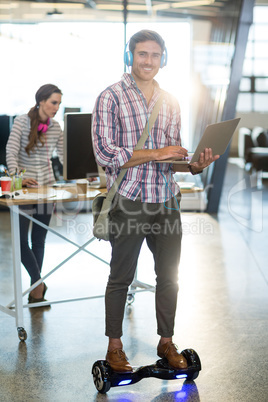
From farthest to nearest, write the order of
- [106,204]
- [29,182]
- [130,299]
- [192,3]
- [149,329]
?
1. [192,3]
2. [130,299]
3. [29,182]
4. [149,329]
5. [106,204]

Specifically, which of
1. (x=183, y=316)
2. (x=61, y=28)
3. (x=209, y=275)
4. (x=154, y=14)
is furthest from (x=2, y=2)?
(x=183, y=316)

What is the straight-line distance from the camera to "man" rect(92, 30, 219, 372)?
8.71 ft

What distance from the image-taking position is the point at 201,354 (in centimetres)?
332

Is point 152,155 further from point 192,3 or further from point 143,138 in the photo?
point 192,3

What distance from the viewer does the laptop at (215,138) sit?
8.50ft

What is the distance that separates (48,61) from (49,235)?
2372 millimetres

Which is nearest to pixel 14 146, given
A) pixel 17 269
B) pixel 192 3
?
pixel 17 269

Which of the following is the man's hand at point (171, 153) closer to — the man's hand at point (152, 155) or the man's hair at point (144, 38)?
the man's hand at point (152, 155)

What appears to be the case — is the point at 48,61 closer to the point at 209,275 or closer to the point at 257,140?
the point at 209,275

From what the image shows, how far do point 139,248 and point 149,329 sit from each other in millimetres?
1062

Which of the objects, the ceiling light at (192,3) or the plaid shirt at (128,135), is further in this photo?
the ceiling light at (192,3)

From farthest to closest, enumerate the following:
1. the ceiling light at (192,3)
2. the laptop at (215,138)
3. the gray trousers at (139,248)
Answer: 1. the ceiling light at (192,3)
2. the gray trousers at (139,248)
3. the laptop at (215,138)

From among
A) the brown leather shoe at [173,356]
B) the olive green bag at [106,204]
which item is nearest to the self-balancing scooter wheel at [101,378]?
the brown leather shoe at [173,356]

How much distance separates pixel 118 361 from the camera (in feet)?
9.28
